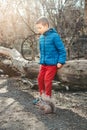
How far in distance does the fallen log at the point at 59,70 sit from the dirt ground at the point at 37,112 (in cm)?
35

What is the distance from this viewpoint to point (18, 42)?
17.5 metres

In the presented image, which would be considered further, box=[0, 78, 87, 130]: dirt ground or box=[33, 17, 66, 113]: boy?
box=[33, 17, 66, 113]: boy

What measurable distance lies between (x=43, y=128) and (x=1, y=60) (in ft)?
18.3

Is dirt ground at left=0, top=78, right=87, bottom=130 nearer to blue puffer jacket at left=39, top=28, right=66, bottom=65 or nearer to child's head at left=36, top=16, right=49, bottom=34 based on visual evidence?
blue puffer jacket at left=39, top=28, right=66, bottom=65

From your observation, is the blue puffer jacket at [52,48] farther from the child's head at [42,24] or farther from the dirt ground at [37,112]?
the dirt ground at [37,112]

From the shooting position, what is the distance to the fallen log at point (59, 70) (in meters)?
5.65

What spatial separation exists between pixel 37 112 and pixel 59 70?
2.70 ft

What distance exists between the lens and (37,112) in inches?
227

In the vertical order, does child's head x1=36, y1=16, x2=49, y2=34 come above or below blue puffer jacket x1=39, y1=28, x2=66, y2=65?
above

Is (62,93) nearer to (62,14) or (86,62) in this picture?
(86,62)

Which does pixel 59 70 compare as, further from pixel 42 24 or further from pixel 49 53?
pixel 42 24

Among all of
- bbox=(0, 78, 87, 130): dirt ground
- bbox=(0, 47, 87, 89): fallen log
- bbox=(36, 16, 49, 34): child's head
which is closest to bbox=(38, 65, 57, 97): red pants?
bbox=(0, 47, 87, 89): fallen log

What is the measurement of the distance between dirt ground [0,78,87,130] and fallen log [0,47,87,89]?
1.15 feet

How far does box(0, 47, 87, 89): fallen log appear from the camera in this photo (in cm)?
565
